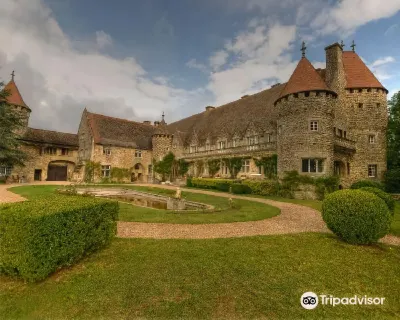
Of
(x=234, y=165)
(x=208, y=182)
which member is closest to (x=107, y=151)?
(x=208, y=182)

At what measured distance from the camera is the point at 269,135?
25.5 metres

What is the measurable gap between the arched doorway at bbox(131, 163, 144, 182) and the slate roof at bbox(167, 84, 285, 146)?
29.8ft

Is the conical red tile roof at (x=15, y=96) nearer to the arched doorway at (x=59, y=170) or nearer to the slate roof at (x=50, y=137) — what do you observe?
the slate roof at (x=50, y=137)

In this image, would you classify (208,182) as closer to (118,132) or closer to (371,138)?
(371,138)

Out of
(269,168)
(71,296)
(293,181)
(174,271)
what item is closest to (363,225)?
(174,271)

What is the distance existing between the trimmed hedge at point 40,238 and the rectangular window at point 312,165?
19.2 metres

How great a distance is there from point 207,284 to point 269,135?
75.3ft

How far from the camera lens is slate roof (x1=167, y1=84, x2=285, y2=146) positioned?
2756 centimetres

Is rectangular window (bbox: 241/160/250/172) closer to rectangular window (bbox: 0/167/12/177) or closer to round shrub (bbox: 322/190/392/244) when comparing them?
round shrub (bbox: 322/190/392/244)

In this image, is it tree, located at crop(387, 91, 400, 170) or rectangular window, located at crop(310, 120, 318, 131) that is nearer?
rectangular window, located at crop(310, 120, 318, 131)

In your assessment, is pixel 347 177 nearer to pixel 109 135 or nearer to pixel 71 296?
pixel 71 296

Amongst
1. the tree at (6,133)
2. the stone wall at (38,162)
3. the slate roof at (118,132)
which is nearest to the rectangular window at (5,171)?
the stone wall at (38,162)

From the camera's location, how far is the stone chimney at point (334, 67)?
22742mm

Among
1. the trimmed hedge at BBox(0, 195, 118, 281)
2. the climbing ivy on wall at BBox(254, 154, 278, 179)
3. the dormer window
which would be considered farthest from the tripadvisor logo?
the dormer window
